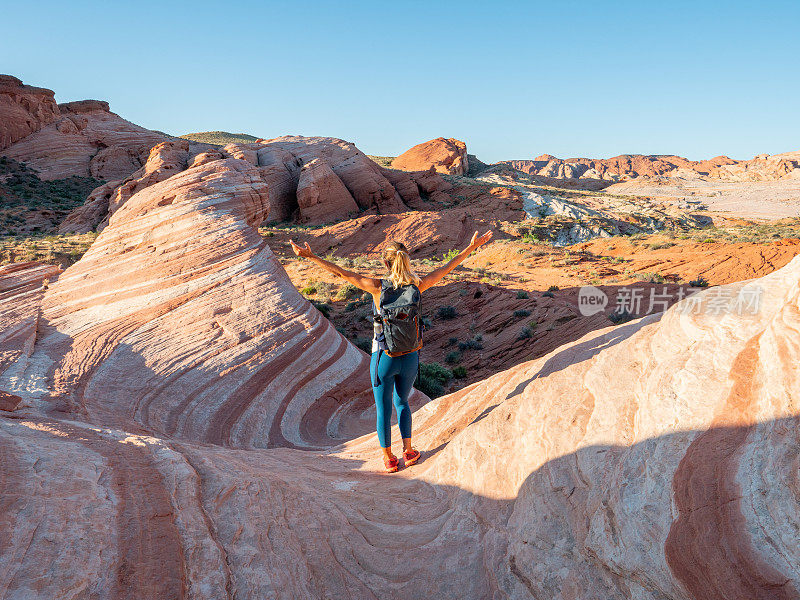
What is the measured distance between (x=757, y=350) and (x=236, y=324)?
6755 mm

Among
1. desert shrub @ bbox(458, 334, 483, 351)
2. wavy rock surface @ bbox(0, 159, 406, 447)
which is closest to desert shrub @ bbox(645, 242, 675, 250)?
desert shrub @ bbox(458, 334, 483, 351)

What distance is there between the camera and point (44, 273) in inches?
337

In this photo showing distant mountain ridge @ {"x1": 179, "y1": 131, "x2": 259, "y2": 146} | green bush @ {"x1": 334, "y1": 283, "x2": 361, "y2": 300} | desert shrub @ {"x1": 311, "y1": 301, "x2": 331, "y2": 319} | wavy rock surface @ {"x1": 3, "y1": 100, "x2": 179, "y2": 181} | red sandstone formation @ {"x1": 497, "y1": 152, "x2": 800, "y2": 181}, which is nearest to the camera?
desert shrub @ {"x1": 311, "y1": 301, "x2": 331, "y2": 319}

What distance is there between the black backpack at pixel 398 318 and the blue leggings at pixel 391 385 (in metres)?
0.11

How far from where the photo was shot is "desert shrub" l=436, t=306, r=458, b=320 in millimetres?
15945

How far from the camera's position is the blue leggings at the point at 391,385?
4.07 metres

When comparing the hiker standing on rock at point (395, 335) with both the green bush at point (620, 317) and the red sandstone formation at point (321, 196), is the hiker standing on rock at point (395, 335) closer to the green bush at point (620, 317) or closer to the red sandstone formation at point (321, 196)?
the green bush at point (620, 317)

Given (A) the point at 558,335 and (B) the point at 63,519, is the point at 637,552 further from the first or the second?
(A) the point at 558,335

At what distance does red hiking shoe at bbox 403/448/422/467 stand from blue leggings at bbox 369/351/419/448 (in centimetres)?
15

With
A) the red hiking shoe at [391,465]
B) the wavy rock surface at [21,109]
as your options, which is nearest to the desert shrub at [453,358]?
the red hiking shoe at [391,465]

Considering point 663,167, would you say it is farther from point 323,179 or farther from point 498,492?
point 498,492

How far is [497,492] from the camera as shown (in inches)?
129

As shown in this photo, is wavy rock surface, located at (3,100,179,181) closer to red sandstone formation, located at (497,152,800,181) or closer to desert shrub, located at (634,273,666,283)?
desert shrub, located at (634,273,666,283)

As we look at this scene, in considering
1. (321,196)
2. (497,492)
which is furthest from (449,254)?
(497,492)
